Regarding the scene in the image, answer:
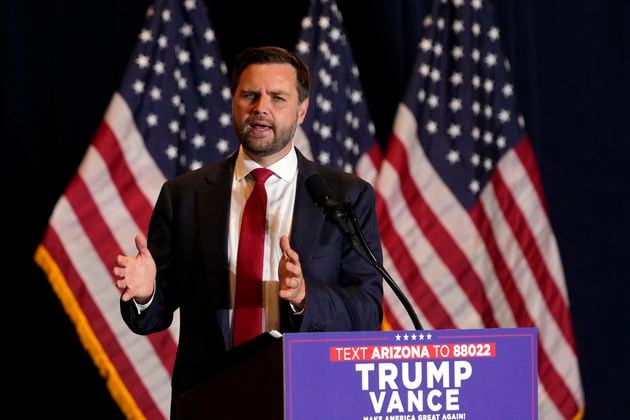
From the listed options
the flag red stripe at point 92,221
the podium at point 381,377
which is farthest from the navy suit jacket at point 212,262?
the flag red stripe at point 92,221

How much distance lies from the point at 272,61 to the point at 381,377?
3.53ft

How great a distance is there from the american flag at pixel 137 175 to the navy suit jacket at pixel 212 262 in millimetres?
1665

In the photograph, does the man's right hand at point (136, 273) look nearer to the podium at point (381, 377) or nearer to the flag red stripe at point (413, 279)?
the podium at point (381, 377)

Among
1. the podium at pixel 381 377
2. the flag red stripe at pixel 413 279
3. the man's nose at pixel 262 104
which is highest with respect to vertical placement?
the flag red stripe at pixel 413 279

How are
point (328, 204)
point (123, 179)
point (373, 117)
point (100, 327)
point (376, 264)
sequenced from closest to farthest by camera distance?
point (376, 264)
point (328, 204)
point (100, 327)
point (123, 179)
point (373, 117)

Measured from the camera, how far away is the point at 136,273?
7.04 ft

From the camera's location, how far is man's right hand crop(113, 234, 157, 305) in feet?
6.91

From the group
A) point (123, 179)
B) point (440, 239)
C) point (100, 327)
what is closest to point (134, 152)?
point (123, 179)

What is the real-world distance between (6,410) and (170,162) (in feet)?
4.43

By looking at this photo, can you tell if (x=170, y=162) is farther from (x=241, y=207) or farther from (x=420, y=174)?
(x=241, y=207)

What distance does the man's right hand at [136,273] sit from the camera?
2.11 metres

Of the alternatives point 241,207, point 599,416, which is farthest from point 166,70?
point 599,416

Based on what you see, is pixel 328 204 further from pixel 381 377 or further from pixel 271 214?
pixel 381 377

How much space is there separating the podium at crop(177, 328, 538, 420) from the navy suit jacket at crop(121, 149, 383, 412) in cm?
48
